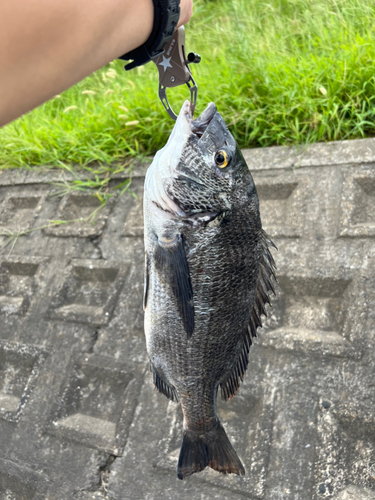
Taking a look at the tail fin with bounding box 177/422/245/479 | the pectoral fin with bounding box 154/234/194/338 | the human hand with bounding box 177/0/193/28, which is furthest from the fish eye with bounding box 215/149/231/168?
the tail fin with bounding box 177/422/245/479

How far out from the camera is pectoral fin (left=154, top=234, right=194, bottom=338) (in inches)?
54.2

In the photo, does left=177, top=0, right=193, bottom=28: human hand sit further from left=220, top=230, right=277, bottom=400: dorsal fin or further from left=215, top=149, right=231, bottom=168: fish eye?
left=220, top=230, right=277, bottom=400: dorsal fin

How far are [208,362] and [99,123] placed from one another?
2877 millimetres

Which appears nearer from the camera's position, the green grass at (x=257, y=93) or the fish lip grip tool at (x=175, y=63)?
the fish lip grip tool at (x=175, y=63)

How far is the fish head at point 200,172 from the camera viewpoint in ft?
4.55

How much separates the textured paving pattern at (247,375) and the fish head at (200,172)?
112 centimetres

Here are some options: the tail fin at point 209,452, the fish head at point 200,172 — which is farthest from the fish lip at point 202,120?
the tail fin at point 209,452

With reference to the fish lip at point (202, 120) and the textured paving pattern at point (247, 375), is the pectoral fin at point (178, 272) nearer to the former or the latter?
the fish lip at point (202, 120)

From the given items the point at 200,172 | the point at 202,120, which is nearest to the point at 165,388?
the point at 200,172

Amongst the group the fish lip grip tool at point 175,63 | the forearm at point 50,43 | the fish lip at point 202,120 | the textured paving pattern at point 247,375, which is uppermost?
the forearm at point 50,43

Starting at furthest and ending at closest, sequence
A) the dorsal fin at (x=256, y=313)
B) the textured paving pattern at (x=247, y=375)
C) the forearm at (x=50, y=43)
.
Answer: the textured paving pattern at (x=247, y=375) < the dorsal fin at (x=256, y=313) < the forearm at (x=50, y=43)

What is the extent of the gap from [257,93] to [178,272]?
2.32m

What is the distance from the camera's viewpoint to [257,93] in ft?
10.4

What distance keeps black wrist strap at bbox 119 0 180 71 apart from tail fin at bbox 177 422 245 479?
1.40 m
